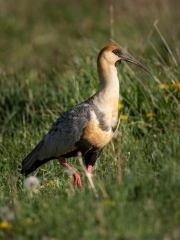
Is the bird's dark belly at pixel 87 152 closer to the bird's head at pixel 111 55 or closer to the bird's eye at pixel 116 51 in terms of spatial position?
the bird's head at pixel 111 55

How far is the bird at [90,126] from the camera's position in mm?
6129

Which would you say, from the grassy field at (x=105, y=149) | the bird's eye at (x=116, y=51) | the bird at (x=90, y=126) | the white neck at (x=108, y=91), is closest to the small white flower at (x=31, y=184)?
the grassy field at (x=105, y=149)

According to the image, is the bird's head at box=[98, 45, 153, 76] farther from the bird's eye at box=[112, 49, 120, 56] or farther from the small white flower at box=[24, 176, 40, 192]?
the small white flower at box=[24, 176, 40, 192]

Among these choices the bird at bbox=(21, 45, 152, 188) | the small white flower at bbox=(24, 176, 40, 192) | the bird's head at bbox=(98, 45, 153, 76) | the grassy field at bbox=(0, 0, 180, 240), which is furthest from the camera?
the bird's head at bbox=(98, 45, 153, 76)

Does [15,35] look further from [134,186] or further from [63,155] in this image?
[134,186]

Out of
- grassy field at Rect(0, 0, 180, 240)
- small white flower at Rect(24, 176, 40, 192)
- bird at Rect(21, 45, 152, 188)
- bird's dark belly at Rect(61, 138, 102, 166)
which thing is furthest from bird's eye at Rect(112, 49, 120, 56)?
small white flower at Rect(24, 176, 40, 192)

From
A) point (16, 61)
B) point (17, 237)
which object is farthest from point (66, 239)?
point (16, 61)

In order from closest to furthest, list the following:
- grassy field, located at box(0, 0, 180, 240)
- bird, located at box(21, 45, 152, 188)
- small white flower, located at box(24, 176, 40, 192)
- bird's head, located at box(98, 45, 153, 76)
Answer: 1. grassy field, located at box(0, 0, 180, 240)
2. small white flower, located at box(24, 176, 40, 192)
3. bird, located at box(21, 45, 152, 188)
4. bird's head, located at box(98, 45, 153, 76)

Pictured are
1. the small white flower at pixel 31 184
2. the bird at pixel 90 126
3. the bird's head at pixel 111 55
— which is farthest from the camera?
the bird's head at pixel 111 55

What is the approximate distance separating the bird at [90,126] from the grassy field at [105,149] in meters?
0.21

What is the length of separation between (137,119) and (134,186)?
2.75 m

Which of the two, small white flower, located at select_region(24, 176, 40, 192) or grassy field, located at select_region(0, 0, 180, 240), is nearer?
grassy field, located at select_region(0, 0, 180, 240)

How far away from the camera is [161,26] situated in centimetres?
1367

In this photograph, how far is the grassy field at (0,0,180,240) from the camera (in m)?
4.38
